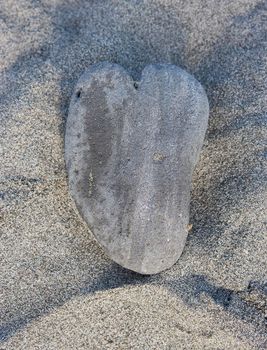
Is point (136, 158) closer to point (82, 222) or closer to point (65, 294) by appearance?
point (82, 222)

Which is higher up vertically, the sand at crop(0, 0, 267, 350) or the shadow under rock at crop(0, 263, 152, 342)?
the sand at crop(0, 0, 267, 350)

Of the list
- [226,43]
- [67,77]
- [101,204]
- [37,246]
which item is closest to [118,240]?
[101,204]

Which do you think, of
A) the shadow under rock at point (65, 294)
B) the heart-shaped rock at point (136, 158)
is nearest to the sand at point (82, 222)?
the shadow under rock at point (65, 294)

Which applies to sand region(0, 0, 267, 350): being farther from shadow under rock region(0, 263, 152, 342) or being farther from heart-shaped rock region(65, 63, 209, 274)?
heart-shaped rock region(65, 63, 209, 274)

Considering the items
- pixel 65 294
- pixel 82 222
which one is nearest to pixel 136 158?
pixel 82 222

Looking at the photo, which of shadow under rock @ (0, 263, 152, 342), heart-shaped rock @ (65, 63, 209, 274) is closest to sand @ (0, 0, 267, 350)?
shadow under rock @ (0, 263, 152, 342)

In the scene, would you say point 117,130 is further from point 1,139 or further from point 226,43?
point 226,43
